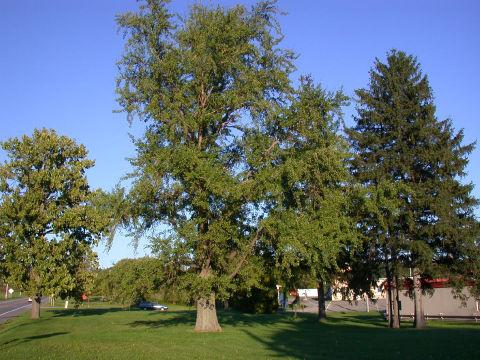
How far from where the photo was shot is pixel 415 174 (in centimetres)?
3356

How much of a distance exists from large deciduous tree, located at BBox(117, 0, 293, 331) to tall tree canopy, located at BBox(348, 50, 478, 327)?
9.92 m

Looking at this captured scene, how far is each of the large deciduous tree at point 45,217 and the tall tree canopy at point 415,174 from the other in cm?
2079

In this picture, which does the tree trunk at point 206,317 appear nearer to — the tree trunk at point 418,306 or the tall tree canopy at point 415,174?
the tall tree canopy at point 415,174

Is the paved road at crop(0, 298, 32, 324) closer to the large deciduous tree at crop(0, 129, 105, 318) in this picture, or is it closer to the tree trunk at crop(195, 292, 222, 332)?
the large deciduous tree at crop(0, 129, 105, 318)

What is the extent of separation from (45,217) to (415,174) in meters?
28.3

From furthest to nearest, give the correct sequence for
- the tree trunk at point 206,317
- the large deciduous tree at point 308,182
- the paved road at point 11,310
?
the paved road at point 11,310 → the tree trunk at point 206,317 → the large deciduous tree at point 308,182

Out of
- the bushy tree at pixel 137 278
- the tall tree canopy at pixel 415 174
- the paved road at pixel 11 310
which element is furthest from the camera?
the paved road at pixel 11 310

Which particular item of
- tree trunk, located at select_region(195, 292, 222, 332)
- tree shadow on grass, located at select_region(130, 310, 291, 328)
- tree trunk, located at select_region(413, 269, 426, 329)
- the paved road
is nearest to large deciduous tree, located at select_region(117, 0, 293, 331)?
tree trunk, located at select_region(195, 292, 222, 332)

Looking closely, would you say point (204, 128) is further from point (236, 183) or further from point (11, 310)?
point (11, 310)

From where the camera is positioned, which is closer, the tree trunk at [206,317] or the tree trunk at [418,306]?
the tree trunk at [206,317]

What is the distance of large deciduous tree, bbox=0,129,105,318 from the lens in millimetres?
41031

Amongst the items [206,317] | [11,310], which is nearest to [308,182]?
[206,317]

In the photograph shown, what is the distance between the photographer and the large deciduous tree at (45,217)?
41031 mm

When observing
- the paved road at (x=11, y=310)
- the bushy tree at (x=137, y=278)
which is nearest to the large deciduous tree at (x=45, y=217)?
the paved road at (x=11, y=310)
